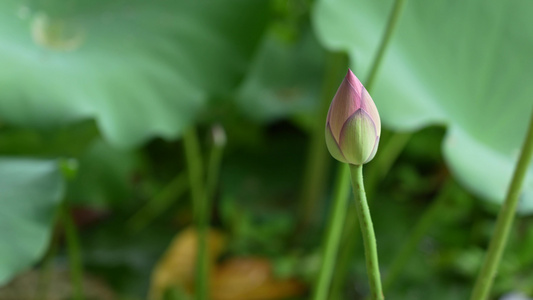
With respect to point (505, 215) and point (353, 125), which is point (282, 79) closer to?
point (505, 215)

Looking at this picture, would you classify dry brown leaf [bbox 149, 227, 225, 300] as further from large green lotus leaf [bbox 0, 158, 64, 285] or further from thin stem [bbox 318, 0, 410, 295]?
large green lotus leaf [bbox 0, 158, 64, 285]

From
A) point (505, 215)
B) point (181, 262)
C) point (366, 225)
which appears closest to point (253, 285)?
point (181, 262)

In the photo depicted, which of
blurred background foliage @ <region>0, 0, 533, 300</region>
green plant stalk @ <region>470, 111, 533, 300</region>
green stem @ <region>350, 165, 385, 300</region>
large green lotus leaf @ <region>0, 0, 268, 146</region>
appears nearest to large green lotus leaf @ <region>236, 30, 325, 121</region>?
blurred background foliage @ <region>0, 0, 533, 300</region>

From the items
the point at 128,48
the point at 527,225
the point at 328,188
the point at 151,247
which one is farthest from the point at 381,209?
the point at 128,48

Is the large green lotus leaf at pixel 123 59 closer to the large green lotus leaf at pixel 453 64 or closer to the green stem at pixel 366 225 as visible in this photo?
the large green lotus leaf at pixel 453 64

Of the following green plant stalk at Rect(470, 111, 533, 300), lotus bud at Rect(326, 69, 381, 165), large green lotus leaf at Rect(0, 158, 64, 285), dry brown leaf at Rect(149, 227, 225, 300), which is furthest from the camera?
dry brown leaf at Rect(149, 227, 225, 300)

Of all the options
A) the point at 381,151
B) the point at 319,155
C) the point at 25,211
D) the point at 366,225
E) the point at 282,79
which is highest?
the point at 282,79

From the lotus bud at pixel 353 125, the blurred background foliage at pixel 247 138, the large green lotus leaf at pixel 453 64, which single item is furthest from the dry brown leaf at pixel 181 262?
the lotus bud at pixel 353 125
